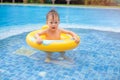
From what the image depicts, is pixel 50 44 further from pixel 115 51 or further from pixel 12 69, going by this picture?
pixel 115 51

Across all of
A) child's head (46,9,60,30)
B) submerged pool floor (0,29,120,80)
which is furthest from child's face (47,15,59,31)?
submerged pool floor (0,29,120,80)

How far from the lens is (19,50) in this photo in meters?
4.86

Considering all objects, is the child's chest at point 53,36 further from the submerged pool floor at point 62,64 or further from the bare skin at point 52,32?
the submerged pool floor at point 62,64

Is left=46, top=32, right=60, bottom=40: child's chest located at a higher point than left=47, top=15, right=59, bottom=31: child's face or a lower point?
lower

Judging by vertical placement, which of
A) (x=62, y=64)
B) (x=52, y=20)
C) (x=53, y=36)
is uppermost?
(x=52, y=20)

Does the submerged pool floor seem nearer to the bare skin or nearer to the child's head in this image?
the bare skin

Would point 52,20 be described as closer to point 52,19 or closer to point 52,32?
point 52,19

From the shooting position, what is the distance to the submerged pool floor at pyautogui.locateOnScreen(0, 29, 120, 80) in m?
3.58

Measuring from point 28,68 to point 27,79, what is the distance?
0.45 m

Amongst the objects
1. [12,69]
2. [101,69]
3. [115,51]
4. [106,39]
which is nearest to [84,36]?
[106,39]

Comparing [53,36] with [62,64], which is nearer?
[62,64]

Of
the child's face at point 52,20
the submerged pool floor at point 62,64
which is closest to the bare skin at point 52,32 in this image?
the child's face at point 52,20

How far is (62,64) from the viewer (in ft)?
13.2

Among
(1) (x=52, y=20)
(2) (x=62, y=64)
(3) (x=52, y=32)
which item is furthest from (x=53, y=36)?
(2) (x=62, y=64)
